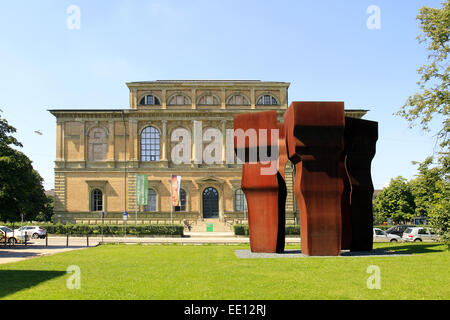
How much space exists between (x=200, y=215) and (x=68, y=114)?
20.7 meters

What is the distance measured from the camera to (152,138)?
54.0 m

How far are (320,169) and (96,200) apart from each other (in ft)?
129

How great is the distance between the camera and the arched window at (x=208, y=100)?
55.1 metres

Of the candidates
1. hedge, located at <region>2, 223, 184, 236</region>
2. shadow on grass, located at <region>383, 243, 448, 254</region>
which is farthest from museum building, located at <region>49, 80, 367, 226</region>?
shadow on grass, located at <region>383, 243, 448, 254</region>

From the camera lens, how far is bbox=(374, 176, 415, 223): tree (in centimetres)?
6586

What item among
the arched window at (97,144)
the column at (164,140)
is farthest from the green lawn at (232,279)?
the arched window at (97,144)

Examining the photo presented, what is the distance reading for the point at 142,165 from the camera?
53469 mm

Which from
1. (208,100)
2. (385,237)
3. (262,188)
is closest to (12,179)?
(262,188)

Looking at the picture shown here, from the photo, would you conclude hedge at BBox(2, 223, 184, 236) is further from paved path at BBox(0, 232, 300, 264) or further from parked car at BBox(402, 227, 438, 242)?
parked car at BBox(402, 227, 438, 242)

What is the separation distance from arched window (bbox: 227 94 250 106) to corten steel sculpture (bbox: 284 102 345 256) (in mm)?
36052

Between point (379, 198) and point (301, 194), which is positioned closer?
point (301, 194)

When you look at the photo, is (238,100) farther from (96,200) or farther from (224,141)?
(96,200)

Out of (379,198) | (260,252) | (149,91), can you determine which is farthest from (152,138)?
(379,198)

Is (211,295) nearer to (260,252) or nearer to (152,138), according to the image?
(260,252)
